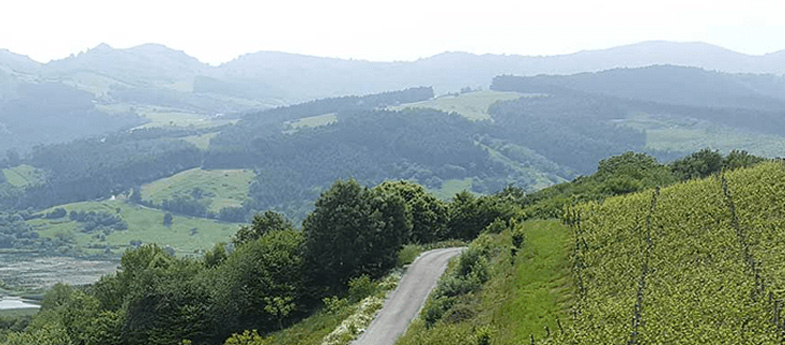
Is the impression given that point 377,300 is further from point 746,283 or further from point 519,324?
point 746,283

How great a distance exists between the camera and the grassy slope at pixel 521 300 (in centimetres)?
2680

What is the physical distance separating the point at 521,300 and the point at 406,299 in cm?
1466

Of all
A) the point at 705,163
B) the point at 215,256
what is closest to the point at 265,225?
the point at 215,256

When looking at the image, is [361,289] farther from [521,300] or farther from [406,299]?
[521,300]

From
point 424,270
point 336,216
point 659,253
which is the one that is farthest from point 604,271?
point 336,216

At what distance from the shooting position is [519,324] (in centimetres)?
2716

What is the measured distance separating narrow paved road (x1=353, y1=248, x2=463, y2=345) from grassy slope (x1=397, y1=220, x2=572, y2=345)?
2.13 m

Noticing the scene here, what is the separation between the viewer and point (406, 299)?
43156 millimetres

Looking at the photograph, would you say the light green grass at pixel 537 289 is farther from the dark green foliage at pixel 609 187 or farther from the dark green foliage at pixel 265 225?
the dark green foliage at pixel 265 225

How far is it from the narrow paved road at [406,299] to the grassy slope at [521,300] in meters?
2.13

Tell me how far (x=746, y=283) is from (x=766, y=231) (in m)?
7.05

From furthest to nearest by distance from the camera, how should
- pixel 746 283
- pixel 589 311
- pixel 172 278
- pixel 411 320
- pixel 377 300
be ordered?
pixel 172 278, pixel 377 300, pixel 411 320, pixel 589 311, pixel 746 283

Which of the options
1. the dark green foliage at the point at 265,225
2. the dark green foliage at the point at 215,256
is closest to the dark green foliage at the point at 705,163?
the dark green foliage at the point at 265,225

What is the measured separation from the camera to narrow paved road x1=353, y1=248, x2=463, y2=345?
124 feet
